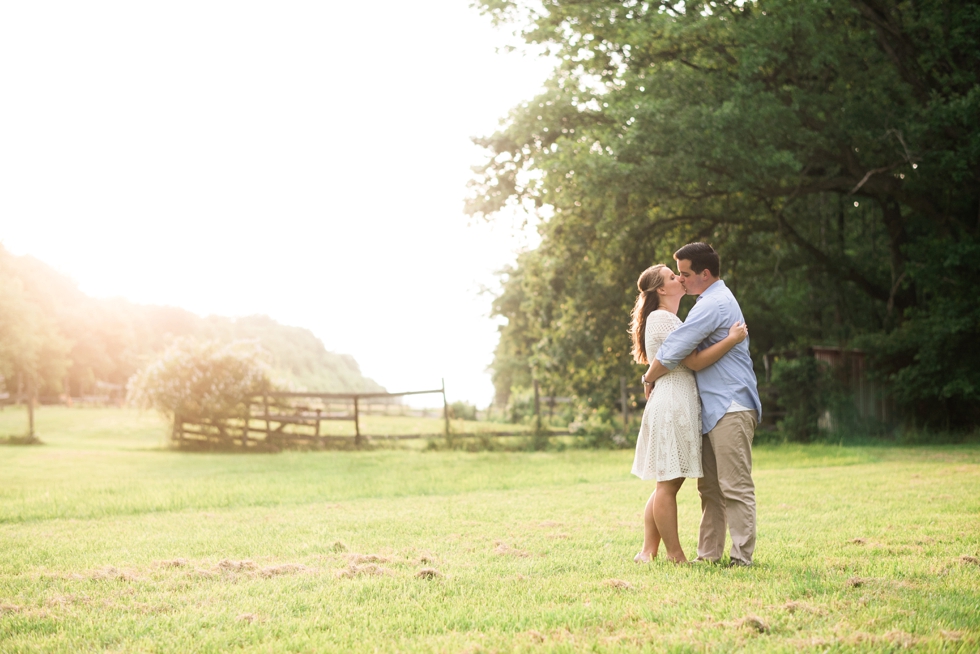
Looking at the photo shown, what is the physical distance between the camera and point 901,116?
1650cm

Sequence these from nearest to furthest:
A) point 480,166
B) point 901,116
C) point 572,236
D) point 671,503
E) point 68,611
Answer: point 68,611, point 671,503, point 901,116, point 572,236, point 480,166

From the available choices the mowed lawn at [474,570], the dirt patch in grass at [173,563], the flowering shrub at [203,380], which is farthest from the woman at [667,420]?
the flowering shrub at [203,380]

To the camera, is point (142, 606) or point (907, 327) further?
point (907, 327)

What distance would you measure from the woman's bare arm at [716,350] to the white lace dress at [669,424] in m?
0.11

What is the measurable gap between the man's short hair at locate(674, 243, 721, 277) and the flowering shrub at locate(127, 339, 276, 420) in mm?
18712

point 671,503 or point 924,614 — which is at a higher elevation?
point 671,503

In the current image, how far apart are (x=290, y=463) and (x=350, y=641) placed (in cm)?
1377

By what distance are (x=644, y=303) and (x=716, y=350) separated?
64 centimetres

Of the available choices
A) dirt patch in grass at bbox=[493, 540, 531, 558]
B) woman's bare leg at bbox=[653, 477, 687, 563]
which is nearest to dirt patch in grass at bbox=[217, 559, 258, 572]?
dirt patch in grass at bbox=[493, 540, 531, 558]

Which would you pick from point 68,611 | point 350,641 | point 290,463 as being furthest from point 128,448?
point 350,641

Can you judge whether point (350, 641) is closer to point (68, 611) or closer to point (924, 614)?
point (68, 611)

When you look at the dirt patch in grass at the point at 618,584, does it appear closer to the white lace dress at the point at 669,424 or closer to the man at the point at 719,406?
the white lace dress at the point at 669,424

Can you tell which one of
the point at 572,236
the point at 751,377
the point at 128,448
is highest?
the point at 572,236

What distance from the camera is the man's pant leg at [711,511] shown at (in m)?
5.33
